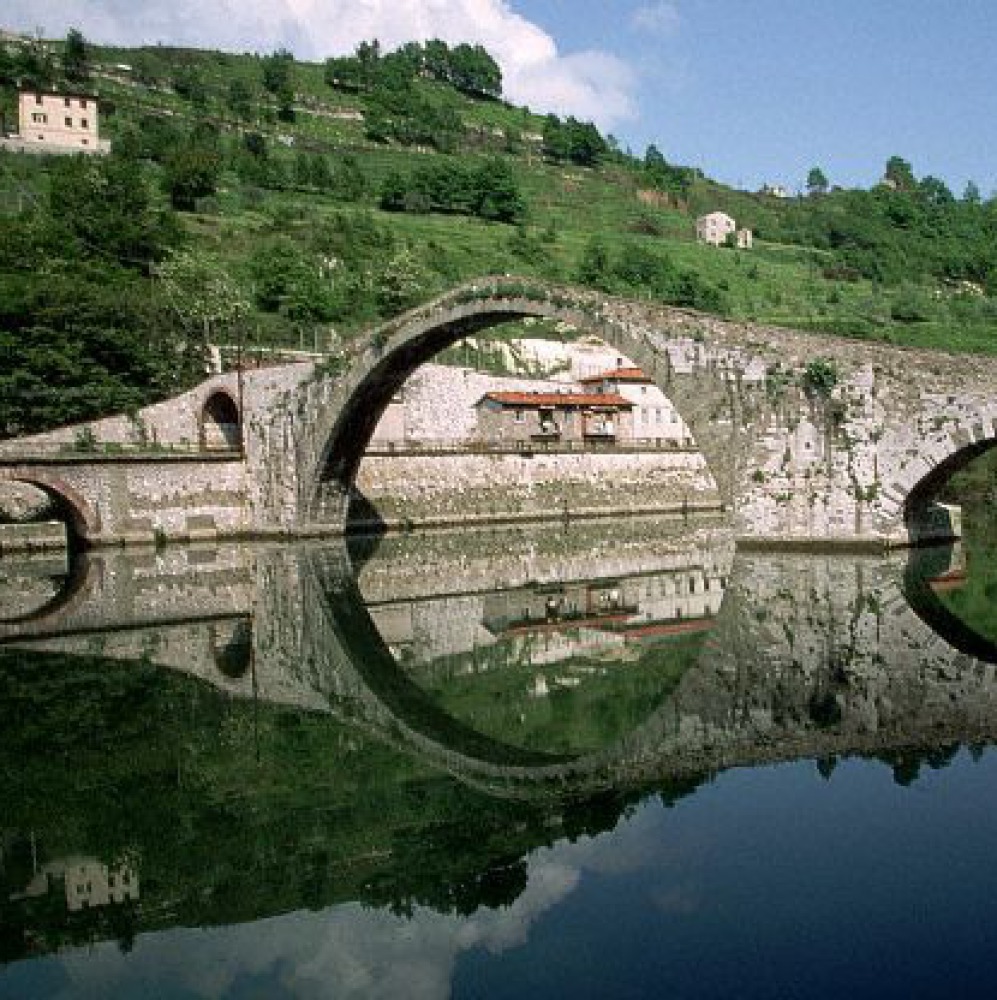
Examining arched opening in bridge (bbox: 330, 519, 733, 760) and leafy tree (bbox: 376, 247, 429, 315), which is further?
leafy tree (bbox: 376, 247, 429, 315)

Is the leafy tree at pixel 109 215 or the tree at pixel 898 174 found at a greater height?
the tree at pixel 898 174

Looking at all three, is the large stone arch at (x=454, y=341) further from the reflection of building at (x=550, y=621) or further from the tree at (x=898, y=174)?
the tree at (x=898, y=174)

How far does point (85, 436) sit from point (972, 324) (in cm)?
5173

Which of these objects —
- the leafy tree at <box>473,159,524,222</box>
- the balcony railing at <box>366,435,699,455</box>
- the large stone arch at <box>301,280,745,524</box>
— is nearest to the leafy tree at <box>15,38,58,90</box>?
the leafy tree at <box>473,159,524,222</box>

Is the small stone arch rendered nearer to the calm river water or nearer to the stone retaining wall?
the stone retaining wall

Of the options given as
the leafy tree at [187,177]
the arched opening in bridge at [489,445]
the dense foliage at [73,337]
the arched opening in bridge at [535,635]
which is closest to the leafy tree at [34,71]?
the leafy tree at [187,177]

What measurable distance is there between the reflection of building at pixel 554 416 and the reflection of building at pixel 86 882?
34.6 metres

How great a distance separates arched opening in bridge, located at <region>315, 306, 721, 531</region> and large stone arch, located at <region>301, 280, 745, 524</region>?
76 millimetres

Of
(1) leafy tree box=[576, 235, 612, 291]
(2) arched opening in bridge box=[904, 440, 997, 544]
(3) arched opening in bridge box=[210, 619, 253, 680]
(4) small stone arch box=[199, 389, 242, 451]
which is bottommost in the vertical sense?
(3) arched opening in bridge box=[210, 619, 253, 680]

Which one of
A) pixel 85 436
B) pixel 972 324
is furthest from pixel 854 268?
pixel 85 436

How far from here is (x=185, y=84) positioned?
111562 millimetres

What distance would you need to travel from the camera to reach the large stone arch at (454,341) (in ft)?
77.8

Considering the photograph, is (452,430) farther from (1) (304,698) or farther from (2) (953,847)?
(2) (953,847)

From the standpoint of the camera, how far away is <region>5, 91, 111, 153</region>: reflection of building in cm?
7888
